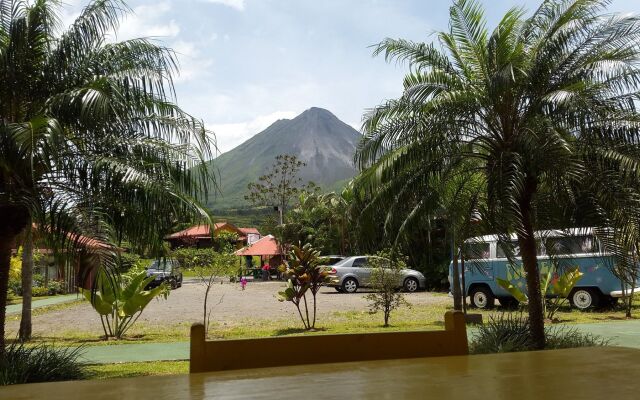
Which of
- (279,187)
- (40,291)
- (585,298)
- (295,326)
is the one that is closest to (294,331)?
(295,326)

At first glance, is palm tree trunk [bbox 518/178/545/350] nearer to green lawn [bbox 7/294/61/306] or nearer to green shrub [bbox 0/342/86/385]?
green shrub [bbox 0/342/86/385]

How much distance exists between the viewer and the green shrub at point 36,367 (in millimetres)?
6051

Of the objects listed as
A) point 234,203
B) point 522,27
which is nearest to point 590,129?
point 522,27

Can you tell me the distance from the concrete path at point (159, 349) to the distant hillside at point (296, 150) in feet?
479

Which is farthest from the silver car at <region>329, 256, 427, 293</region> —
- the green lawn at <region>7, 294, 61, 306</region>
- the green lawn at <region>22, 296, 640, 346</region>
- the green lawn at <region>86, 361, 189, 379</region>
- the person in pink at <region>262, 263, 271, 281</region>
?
the person in pink at <region>262, 263, 271, 281</region>

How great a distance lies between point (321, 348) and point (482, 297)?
527 inches

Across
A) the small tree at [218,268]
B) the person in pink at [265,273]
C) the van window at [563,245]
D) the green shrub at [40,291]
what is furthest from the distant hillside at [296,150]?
the van window at [563,245]

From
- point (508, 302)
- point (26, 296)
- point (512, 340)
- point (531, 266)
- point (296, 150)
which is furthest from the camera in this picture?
point (296, 150)

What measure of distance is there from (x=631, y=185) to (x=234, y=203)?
156 metres

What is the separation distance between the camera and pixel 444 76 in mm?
8375

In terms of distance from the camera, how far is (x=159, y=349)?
31.7 feet

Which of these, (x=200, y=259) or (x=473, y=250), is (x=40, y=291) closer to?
(x=200, y=259)

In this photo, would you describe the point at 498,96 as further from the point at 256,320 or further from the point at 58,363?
the point at 256,320

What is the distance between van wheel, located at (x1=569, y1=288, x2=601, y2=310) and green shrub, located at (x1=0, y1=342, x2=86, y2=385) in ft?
38.8
